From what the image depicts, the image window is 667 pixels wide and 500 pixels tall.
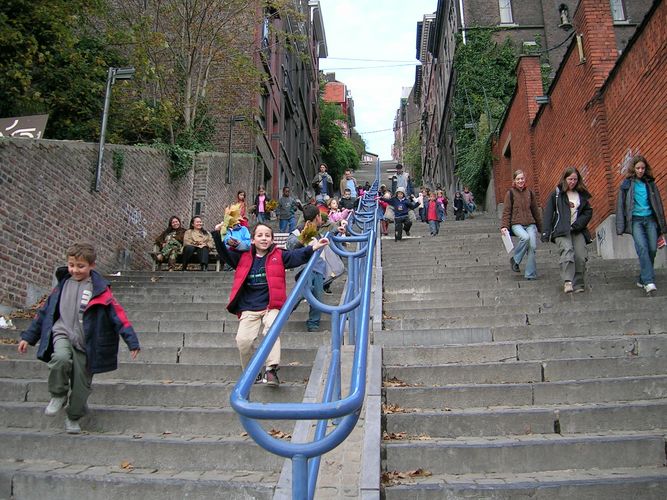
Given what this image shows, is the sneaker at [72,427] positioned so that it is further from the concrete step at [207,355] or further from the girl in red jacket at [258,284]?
the concrete step at [207,355]

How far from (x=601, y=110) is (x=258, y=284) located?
8590 millimetres

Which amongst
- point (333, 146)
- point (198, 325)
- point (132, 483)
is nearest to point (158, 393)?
point (132, 483)

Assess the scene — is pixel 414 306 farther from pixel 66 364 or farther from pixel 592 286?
pixel 66 364

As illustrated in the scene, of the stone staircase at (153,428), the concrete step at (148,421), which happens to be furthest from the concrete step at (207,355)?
the concrete step at (148,421)

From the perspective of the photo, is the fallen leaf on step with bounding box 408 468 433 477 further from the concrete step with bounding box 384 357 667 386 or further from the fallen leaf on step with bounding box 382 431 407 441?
the concrete step with bounding box 384 357 667 386

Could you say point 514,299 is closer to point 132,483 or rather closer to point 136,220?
point 132,483

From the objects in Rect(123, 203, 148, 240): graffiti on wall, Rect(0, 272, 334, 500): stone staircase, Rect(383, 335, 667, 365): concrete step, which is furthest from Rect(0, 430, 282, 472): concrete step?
Rect(123, 203, 148, 240): graffiti on wall

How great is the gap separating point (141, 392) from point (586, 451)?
3426 millimetres

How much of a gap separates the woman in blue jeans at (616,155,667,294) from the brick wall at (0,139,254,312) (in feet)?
26.7

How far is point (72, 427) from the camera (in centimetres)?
412

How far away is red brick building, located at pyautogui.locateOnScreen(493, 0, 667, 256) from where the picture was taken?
8562 mm

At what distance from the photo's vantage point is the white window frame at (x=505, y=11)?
2633 centimetres

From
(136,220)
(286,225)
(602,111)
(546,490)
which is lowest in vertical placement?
(546,490)

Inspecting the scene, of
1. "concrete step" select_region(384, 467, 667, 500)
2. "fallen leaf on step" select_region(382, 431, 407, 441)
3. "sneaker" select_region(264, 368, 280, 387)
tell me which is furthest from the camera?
"sneaker" select_region(264, 368, 280, 387)
